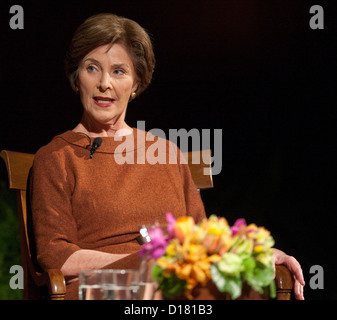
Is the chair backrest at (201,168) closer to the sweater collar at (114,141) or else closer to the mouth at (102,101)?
the sweater collar at (114,141)

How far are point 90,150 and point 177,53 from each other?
1190 mm

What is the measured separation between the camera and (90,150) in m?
2.12

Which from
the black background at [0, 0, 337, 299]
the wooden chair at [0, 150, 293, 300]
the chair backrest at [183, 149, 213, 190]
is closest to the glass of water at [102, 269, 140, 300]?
the wooden chair at [0, 150, 293, 300]

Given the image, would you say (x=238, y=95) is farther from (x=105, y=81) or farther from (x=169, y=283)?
(x=169, y=283)

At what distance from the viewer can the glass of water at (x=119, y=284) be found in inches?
44.0

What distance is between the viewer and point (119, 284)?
1.12 meters

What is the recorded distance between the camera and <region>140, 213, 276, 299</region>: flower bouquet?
1.06m

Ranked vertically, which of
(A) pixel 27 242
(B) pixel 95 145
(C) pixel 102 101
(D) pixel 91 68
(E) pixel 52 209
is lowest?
(A) pixel 27 242

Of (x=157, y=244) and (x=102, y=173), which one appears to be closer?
(x=157, y=244)

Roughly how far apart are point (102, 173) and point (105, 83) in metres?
0.31

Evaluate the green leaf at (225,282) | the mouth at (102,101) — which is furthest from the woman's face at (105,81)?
the green leaf at (225,282)

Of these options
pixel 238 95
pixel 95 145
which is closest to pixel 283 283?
pixel 95 145

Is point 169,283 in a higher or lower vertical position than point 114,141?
lower
